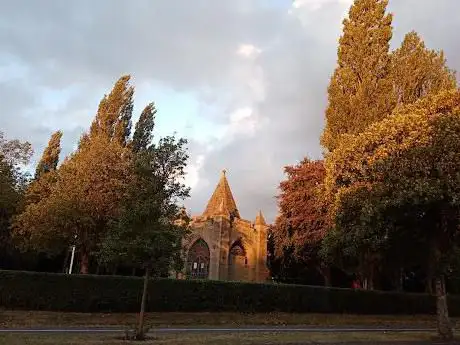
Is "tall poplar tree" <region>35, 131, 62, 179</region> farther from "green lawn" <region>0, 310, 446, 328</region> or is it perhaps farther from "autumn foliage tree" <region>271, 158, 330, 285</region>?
"green lawn" <region>0, 310, 446, 328</region>

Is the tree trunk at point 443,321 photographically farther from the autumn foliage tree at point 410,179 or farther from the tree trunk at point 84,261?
the tree trunk at point 84,261

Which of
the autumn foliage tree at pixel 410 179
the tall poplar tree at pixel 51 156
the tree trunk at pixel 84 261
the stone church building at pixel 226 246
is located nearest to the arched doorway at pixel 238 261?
the stone church building at pixel 226 246

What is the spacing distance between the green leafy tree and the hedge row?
805 cm

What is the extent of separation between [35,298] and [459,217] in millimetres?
21091

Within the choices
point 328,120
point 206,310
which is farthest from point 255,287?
point 328,120

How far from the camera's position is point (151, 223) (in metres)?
17.3

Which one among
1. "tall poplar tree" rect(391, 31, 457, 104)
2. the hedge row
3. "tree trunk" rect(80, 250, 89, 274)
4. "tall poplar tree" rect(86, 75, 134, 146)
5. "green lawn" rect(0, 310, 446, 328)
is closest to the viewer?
"green lawn" rect(0, 310, 446, 328)

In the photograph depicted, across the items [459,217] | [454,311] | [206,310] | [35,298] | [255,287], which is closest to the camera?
[459,217]

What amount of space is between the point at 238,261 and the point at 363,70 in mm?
41059

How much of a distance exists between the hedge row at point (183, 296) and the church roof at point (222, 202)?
32513mm

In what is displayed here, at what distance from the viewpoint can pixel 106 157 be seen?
105 ft

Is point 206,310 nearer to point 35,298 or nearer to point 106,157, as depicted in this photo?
point 35,298

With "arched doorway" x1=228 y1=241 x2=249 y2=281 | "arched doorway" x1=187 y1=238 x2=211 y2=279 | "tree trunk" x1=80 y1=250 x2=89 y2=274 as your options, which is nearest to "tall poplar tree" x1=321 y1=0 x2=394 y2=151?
"tree trunk" x1=80 y1=250 x2=89 y2=274

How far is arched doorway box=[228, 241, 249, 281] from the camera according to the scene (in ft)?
212
